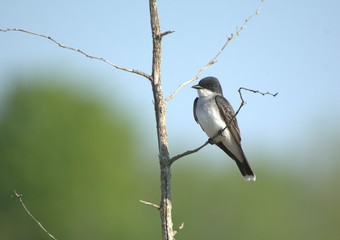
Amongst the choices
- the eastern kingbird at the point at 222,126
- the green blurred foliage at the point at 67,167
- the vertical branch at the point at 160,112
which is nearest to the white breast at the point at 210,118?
the eastern kingbird at the point at 222,126

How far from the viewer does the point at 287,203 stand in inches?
2149

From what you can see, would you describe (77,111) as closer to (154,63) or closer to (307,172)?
(307,172)

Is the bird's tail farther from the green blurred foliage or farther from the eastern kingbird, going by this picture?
the green blurred foliage

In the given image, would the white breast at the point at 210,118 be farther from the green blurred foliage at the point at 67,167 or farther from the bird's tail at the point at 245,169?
the green blurred foliage at the point at 67,167

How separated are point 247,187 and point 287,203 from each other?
4.38 meters

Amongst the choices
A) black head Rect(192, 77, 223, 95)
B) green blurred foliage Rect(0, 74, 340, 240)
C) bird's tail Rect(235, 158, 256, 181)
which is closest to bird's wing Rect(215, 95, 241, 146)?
bird's tail Rect(235, 158, 256, 181)

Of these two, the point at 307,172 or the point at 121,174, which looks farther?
the point at 307,172

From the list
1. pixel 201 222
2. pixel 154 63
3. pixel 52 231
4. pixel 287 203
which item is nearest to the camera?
pixel 154 63

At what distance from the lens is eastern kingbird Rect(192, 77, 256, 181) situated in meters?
11.7

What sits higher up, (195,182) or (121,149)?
(121,149)

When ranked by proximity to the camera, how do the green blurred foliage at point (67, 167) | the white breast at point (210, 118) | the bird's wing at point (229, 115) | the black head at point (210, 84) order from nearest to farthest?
the white breast at point (210, 118) → the bird's wing at point (229, 115) → the black head at point (210, 84) → the green blurred foliage at point (67, 167)

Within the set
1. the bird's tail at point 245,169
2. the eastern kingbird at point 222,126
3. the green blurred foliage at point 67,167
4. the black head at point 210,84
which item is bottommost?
the green blurred foliage at point 67,167

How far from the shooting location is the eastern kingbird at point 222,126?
11.7m

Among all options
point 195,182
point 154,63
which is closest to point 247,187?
point 195,182
